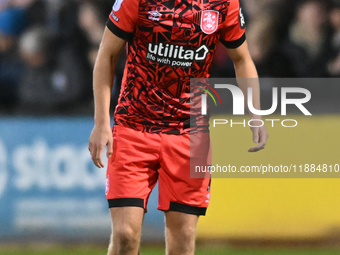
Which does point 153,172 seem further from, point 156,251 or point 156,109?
point 156,251

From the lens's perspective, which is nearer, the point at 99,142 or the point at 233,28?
the point at 99,142

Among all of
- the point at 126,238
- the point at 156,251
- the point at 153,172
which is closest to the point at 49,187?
the point at 156,251

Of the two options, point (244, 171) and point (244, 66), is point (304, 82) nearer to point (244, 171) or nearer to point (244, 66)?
point (244, 171)

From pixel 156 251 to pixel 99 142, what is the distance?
214 centimetres

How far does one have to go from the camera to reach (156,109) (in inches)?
132

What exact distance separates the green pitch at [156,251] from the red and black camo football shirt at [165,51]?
1.95 metres

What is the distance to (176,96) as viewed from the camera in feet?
11.1

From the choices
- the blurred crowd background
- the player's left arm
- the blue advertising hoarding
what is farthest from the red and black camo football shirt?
the blurred crowd background

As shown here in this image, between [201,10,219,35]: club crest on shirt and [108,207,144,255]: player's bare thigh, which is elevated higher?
[201,10,219,35]: club crest on shirt

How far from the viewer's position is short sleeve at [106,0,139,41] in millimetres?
3207

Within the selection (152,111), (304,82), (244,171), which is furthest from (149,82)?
(304,82)

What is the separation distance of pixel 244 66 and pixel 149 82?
61 cm

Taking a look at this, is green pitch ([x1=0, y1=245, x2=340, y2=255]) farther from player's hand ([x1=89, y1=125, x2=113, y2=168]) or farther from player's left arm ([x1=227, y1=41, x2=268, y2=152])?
player's hand ([x1=89, y1=125, x2=113, y2=168])

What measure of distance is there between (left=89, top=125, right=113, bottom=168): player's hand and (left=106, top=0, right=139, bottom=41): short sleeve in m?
0.51
